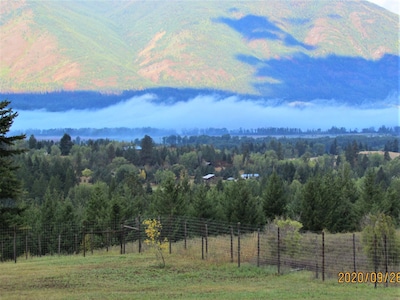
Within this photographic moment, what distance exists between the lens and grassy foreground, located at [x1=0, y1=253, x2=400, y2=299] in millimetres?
21234

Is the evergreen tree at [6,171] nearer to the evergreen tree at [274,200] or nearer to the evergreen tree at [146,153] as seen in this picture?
the evergreen tree at [274,200]

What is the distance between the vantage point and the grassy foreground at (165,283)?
21234 mm

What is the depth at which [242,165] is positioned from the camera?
196 metres

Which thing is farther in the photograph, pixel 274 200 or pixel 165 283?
pixel 274 200
